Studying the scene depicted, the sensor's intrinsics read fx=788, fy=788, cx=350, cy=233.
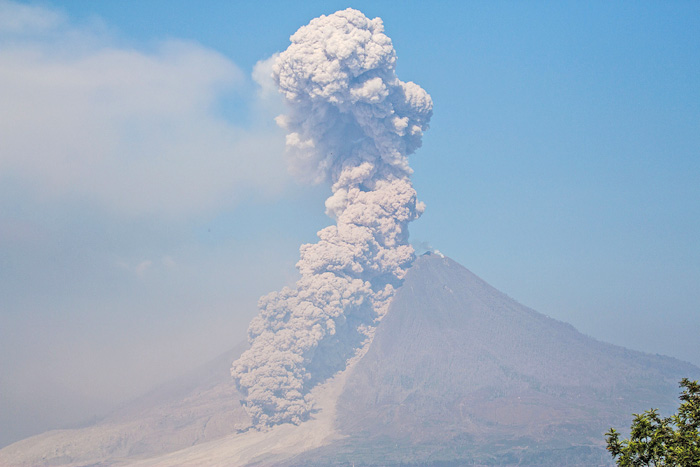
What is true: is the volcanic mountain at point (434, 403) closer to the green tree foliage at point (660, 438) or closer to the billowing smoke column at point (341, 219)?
the billowing smoke column at point (341, 219)

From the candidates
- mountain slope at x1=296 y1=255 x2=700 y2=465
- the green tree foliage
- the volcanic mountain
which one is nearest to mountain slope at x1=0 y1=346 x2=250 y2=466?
the volcanic mountain

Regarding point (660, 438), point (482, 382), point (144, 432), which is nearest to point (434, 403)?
point (482, 382)

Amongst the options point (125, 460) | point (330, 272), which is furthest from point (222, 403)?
point (330, 272)

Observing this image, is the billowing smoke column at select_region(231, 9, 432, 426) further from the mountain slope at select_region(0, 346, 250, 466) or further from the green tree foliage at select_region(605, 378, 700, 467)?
the green tree foliage at select_region(605, 378, 700, 467)

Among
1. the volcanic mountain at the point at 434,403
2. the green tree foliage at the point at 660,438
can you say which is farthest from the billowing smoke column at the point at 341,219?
the green tree foliage at the point at 660,438

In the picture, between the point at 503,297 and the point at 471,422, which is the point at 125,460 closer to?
the point at 471,422
